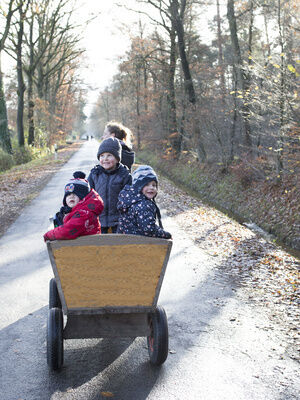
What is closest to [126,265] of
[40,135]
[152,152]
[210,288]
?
[210,288]

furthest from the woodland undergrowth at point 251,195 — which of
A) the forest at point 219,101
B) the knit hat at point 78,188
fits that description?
the knit hat at point 78,188

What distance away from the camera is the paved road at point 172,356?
11.2ft

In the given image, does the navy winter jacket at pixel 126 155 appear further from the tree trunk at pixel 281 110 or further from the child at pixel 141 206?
the tree trunk at pixel 281 110

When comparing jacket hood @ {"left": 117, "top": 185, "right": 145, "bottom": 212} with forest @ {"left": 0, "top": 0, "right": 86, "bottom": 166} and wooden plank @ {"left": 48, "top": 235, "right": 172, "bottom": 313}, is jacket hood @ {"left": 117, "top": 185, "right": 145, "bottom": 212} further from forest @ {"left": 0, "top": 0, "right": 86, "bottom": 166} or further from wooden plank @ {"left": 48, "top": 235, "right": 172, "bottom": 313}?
forest @ {"left": 0, "top": 0, "right": 86, "bottom": 166}

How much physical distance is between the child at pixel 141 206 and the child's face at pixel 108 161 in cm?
81

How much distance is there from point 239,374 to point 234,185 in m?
12.5

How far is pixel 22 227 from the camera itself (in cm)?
967

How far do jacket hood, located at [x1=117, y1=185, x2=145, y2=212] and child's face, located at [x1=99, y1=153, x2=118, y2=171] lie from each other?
2.87 feet

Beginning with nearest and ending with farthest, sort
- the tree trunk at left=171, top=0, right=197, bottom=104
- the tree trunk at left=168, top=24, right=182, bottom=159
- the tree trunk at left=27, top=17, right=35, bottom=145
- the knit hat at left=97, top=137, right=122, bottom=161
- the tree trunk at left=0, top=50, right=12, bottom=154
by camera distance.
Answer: the knit hat at left=97, top=137, right=122, bottom=161
the tree trunk at left=171, top=0, right=197, bottom=104
the tree trunk at left=0, top=50, right=12, bottom=154
the tree trunk at left=168, top=24, right=182, bottom=159
the tree trunk at left=27, top=17, right=35, bottom=145

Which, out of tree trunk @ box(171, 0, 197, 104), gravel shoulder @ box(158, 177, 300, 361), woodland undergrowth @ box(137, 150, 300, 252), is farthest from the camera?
tree trunk @ box(171, 0, 197, 104)

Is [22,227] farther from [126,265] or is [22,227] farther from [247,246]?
[126,265]

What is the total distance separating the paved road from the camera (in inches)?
135

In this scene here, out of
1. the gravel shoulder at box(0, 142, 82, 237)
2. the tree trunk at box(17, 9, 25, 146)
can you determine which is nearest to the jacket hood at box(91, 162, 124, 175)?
the gravel shoulder at box(0, 142, 82, 237)

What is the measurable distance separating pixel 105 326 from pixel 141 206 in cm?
110
